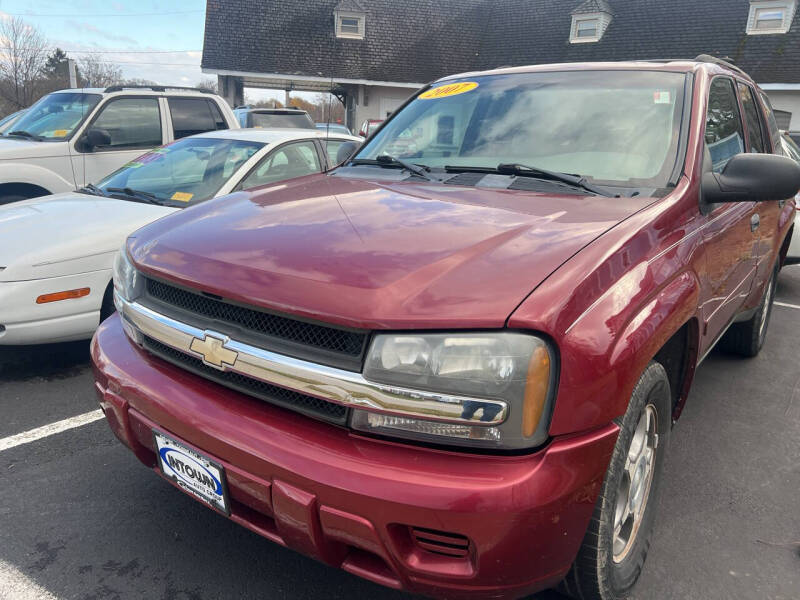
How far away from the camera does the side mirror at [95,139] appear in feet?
20.4

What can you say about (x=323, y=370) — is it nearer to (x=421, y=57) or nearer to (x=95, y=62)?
(x=421, y=57)

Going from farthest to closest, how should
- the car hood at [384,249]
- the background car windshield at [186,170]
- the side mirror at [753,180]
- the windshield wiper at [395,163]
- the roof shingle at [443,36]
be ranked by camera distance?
the roof shingle at [443,36], the background car windshield at [186,170], the windshield wiper at [395,163], the side mirror at [753,180], the car hood at [384,249]

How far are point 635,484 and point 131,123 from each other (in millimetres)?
6450

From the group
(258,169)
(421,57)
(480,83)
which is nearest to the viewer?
(480,83)

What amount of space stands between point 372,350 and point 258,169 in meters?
3.53

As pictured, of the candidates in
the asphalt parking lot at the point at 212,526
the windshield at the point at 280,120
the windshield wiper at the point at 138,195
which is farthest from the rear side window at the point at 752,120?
the windshield at the point at 280,120

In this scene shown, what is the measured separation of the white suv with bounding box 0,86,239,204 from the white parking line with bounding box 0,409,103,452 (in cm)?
358

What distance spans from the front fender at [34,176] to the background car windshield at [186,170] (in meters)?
1.58

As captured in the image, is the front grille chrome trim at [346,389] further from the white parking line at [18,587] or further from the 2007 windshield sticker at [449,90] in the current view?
the 2007 windshield sticker at [449,90]

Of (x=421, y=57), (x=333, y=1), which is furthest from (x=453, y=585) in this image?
(x=333, y=1)

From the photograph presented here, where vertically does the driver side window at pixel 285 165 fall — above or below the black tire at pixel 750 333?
above

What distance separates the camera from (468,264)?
1.72 metres

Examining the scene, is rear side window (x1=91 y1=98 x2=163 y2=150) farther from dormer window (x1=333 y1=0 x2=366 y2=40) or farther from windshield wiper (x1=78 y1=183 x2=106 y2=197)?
dormer window (x1=333 y1=0 x2=366 y2=40)

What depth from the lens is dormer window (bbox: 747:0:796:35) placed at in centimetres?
2017
